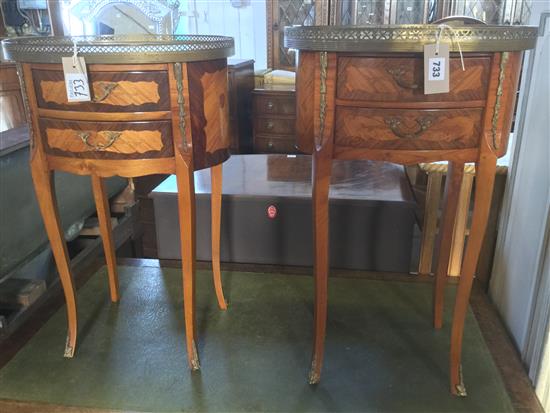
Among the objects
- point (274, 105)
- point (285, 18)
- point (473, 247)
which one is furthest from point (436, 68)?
point (285, 18)

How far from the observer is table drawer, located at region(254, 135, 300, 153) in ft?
9.45

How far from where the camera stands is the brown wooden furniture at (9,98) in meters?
3.38

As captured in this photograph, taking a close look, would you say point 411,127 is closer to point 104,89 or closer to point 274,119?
point 104,89

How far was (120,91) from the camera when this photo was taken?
1.03m

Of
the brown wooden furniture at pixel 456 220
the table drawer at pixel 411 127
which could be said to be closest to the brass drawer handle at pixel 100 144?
the table drawer at pixel 411 127

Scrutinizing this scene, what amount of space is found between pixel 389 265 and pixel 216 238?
2.07 feet

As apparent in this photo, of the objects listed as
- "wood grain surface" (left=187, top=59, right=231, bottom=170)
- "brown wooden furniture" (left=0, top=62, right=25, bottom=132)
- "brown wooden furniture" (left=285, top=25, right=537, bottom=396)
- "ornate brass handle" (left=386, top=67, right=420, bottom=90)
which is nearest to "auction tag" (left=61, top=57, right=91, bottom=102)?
"wood grain surface" (left=187, top=59, right=231, bottom=170)

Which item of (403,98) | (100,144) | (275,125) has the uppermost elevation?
(403,98)

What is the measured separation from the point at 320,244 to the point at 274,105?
184 cm

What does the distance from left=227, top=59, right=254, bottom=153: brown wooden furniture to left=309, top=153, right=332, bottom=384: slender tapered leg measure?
1.64 metres

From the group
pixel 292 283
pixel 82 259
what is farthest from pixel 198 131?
pixel 82 259

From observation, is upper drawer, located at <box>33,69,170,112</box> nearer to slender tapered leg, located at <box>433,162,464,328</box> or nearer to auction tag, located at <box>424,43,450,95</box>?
auction tag, located at <box>424,43,450,95</box>

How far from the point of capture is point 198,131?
1106 mm

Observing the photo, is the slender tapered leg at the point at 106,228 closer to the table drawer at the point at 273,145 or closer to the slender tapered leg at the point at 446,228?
the slender tapered leg at the point at 446,228
